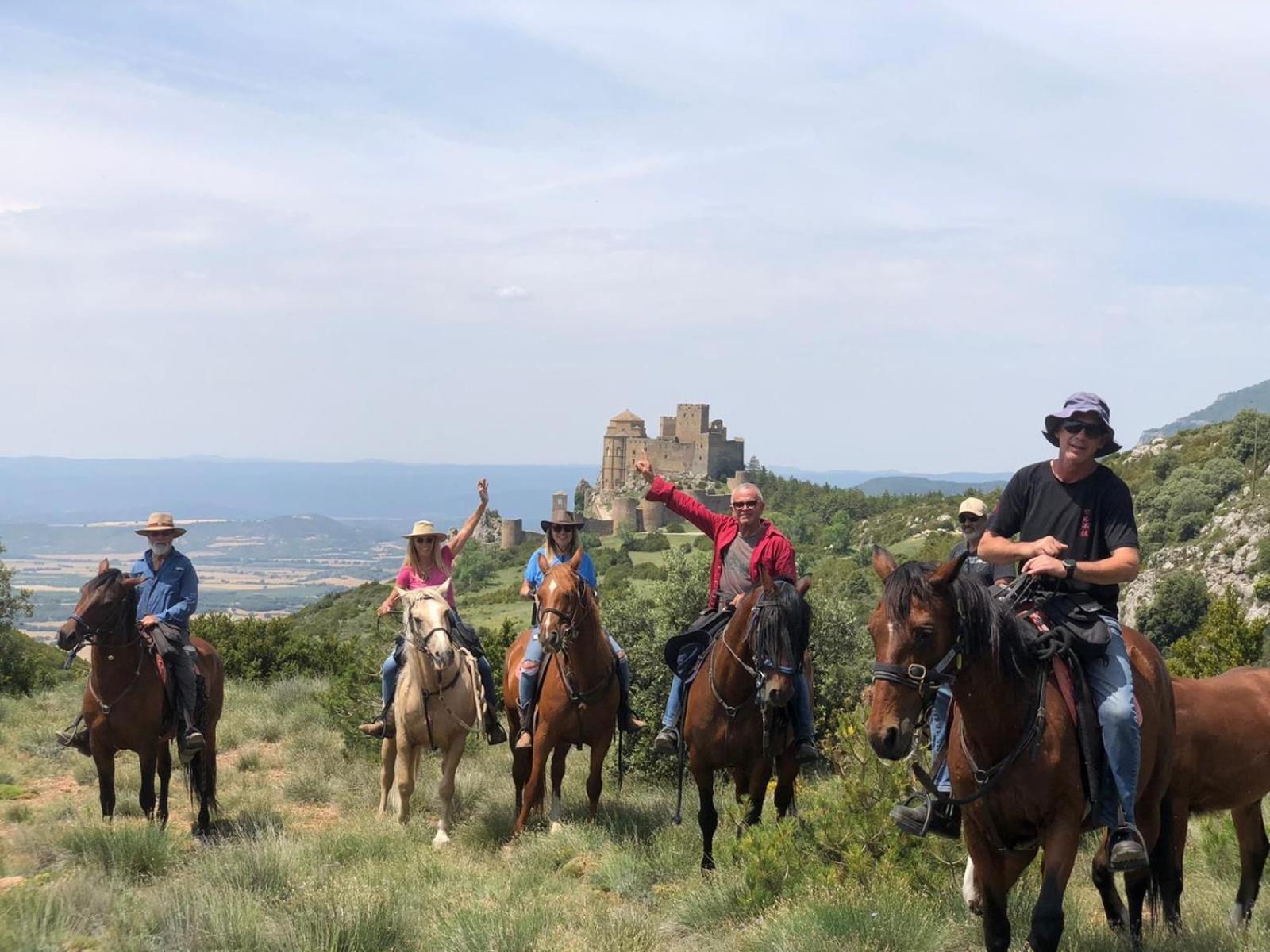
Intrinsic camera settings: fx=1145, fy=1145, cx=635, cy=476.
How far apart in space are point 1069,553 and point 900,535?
78677mm

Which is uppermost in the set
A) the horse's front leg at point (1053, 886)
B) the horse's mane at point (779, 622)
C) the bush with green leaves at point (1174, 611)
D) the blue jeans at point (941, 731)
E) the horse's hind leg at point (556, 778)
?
the horse's mane at point (779, 622)

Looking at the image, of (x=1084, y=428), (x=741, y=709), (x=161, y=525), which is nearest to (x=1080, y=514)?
(x=1084, y=428)

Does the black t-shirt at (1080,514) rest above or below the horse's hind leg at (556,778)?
above

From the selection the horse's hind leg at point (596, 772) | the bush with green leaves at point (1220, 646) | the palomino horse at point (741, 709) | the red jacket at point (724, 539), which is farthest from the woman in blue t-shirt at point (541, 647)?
the bush with green leaves at point (1220, 646)

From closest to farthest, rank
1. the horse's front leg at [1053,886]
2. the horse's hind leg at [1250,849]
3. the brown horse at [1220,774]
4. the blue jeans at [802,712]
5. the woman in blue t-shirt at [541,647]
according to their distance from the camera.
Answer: the horse's front leg at [1053,886] < the brown horse at [1220,774] < the horse's hind leg at [1250,849] < the blue jeans at [802,712] < the woman in blue t-shirt at [541,647]

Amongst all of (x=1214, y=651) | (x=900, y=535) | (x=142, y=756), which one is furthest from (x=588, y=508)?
(x=142, y=756)

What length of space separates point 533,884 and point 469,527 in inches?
162

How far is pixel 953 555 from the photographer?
19.7 feet

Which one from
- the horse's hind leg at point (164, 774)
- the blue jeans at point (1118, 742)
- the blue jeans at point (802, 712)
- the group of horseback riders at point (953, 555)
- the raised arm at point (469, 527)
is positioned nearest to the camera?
the blue jeans at point (1118, 742)

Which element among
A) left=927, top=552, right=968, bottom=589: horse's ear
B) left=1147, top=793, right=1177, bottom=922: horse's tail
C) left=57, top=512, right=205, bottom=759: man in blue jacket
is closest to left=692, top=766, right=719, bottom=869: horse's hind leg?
left=1147, top=793, right=1177, bottom=922: horse's tail

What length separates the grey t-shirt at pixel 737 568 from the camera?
9.12m

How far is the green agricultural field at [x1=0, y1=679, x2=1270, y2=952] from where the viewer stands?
20.1ft

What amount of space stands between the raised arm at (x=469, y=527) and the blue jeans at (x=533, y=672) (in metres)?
1.13

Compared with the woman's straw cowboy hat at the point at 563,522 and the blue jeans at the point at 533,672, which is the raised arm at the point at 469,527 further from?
the blue jeans at the point at 533,672
